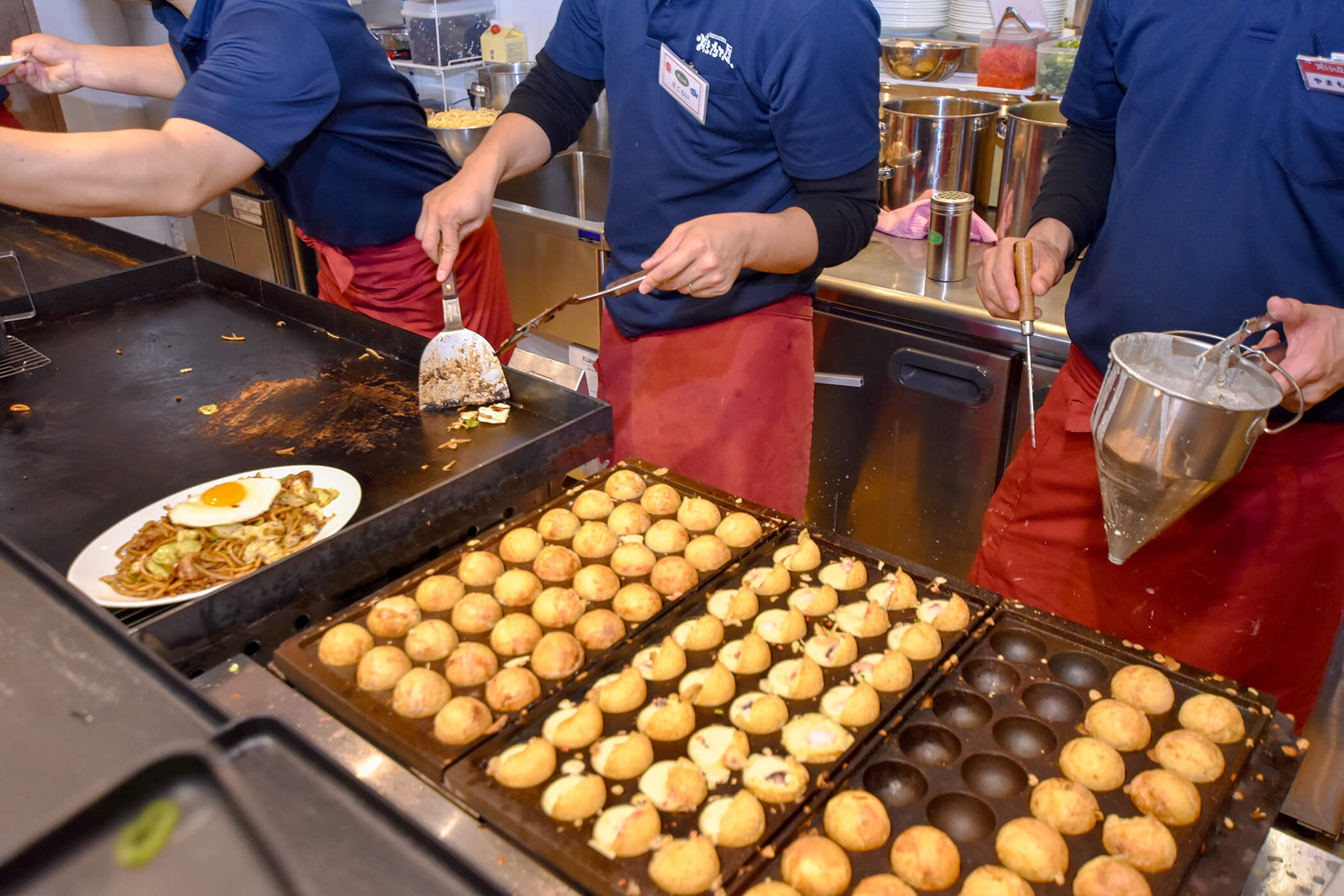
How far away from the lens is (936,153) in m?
2.76

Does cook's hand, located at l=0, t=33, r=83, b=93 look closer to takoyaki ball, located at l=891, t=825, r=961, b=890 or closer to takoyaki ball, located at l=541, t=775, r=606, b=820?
takoyaki ball, located at l=541, t=775, r=606, b=820

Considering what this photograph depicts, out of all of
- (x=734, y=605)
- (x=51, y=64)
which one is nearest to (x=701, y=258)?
(x=734, y=605)

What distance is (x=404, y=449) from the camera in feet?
5.35

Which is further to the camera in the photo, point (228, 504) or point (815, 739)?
point (228, 504)

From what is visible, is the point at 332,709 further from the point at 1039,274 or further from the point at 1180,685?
the point at 1039,274

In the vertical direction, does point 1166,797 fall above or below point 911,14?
below

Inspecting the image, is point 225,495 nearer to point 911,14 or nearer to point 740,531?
point 740,531

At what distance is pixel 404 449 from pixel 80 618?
889 millimetres

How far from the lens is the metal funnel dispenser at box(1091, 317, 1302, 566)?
1.05m

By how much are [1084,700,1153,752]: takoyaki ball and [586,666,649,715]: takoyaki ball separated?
500mm

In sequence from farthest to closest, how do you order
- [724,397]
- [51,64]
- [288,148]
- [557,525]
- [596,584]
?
1. [51,64]
2. [724,397]
3. [288,148]
4. [557,525]
5. [596,584]

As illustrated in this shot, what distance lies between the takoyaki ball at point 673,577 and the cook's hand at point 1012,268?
680 millimetres

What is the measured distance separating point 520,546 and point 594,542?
105 mm

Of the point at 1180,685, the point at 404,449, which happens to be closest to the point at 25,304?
the point at 404,449
